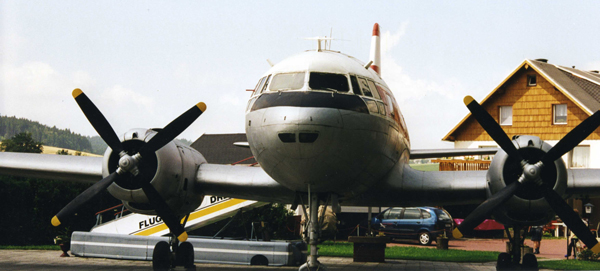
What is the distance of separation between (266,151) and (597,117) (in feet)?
20.6

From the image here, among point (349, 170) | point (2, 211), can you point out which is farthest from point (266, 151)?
point (2, 211)

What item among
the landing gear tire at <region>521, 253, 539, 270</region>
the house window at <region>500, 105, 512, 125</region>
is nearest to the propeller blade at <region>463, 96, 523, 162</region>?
the landing gear tire at <region>521, 253, 539, 270</region>

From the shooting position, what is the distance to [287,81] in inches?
384

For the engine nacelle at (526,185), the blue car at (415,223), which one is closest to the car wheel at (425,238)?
the blue car at (415,223)

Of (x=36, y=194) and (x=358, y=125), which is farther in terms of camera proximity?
(x=36, y=194)

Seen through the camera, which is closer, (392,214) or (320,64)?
(320,64)

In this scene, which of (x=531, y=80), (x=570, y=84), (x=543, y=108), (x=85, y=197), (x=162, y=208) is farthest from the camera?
(x=531, y=80)

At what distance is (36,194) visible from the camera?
23.0 metres

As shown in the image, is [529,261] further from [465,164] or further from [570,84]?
[570,84]

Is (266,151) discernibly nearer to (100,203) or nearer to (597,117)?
A: (597,117)

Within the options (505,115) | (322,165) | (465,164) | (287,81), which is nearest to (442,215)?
(465,164)

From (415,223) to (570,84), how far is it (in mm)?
16960

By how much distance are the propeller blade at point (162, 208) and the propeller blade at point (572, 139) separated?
23.7ft

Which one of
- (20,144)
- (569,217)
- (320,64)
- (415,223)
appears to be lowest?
(415,223)
